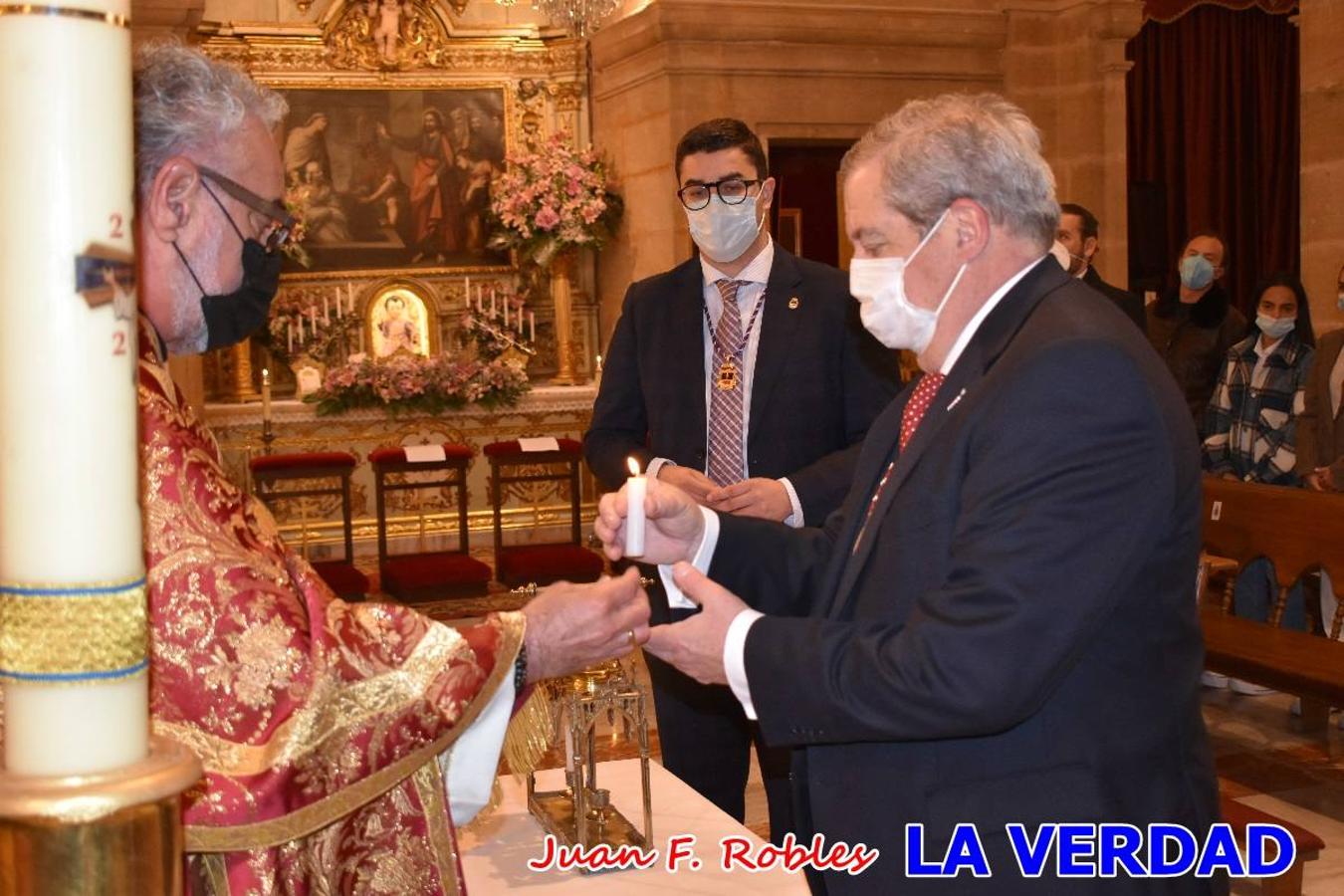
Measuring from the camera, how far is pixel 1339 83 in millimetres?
7738

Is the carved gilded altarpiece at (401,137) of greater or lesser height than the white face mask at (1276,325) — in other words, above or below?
above

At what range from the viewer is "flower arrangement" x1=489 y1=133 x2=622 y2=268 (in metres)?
11.3

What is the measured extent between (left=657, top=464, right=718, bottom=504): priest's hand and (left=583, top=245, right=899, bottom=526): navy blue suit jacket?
0.62 feet

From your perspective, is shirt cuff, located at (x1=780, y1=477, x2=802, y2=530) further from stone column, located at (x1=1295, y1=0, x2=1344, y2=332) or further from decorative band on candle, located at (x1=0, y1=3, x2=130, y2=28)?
stone column, located at (x1=1295, y1=0, x2=1344, y2=332)

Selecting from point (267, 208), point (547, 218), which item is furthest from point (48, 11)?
point (547, 218)

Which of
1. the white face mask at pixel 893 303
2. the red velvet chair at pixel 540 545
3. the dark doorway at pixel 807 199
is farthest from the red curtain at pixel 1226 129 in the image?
the white face mask at pixel 893 303

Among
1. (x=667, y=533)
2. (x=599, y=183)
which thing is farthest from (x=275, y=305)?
(x=667, y=533)

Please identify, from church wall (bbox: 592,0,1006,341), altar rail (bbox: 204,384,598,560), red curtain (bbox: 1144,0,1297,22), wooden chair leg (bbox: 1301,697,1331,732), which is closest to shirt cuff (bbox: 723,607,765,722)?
wooden chair leg (bbox: 1301,697,1331,732)

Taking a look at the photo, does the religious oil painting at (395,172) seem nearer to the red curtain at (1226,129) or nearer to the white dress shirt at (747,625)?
the red curtain at (1226,129)

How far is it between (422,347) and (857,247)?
384 inches

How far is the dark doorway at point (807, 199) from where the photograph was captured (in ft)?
39.1

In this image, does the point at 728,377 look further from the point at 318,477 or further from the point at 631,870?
the point at 318,477

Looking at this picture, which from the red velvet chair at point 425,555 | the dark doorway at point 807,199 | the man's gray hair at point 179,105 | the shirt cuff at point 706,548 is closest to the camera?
the man's gray hair at point 179,105

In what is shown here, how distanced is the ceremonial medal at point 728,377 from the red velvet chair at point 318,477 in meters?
5.55
